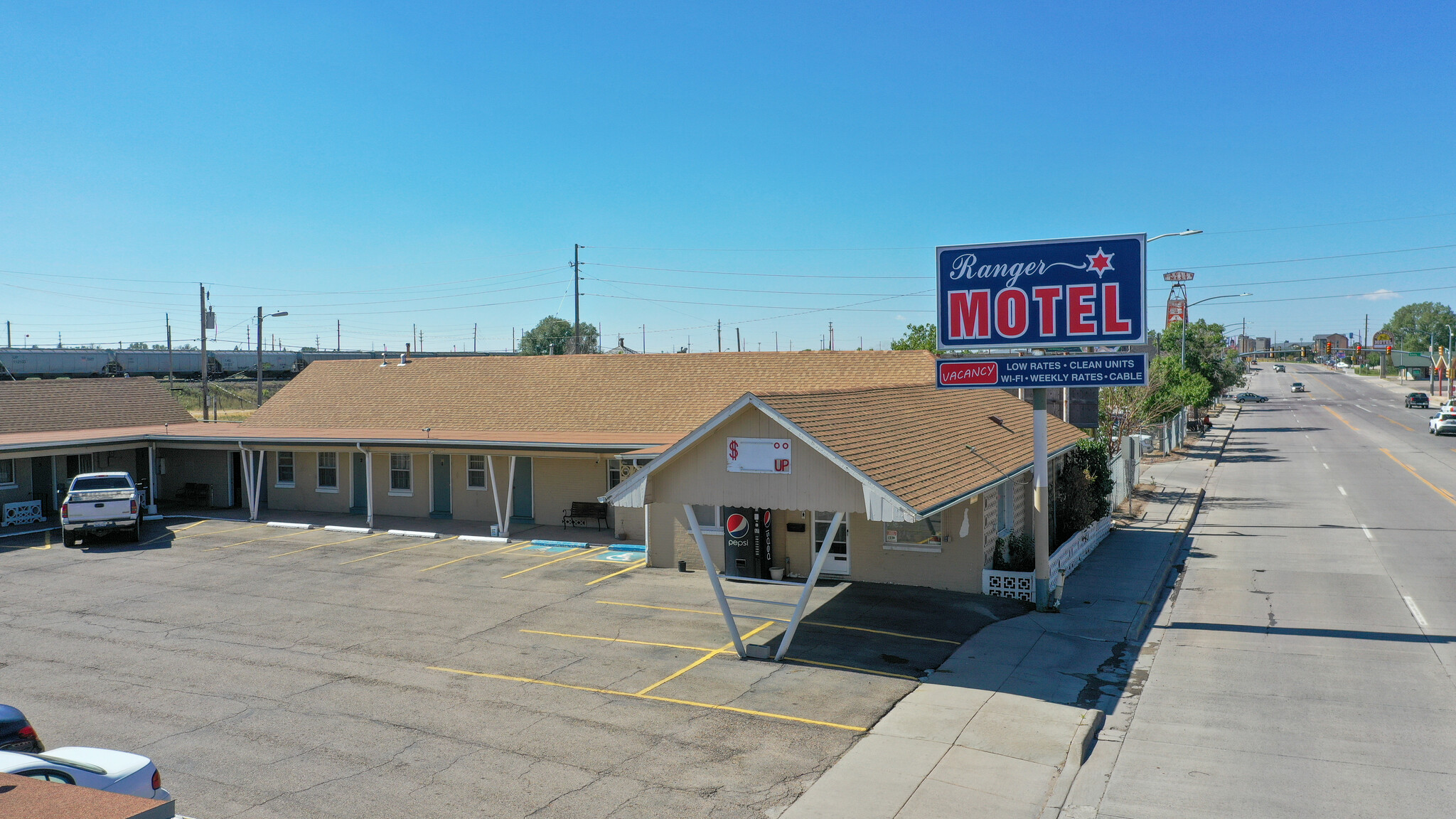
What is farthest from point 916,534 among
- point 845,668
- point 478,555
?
point 478,555

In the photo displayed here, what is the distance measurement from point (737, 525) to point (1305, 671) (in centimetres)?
1075

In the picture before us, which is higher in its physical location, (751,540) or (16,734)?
(16,734)

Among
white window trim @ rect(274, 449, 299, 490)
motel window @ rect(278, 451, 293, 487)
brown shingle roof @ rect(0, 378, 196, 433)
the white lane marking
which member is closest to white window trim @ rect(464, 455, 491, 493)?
white window trim @ rect(274, 449, 299, 490)

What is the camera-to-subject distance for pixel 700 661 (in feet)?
47.6

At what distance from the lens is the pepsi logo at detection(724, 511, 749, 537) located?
20438mm

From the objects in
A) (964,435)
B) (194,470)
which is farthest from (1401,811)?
(194,470)

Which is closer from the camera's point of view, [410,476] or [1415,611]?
[1415,611]

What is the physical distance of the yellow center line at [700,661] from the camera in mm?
13336

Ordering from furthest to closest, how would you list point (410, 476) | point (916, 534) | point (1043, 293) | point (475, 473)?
point (410, 476) → point (475, 473) → point (916, 534) → point (1043, 293)

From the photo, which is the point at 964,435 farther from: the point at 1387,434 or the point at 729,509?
the point at 1387,434

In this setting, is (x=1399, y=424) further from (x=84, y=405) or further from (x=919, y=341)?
(x=84, y=405)

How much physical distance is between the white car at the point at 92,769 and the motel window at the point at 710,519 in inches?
548

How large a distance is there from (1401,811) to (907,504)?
258 inches

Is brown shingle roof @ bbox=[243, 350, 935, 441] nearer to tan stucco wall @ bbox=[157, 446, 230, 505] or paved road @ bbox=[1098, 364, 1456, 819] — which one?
tan stucco wall @ bbox=[157, 446, 230, 505]
